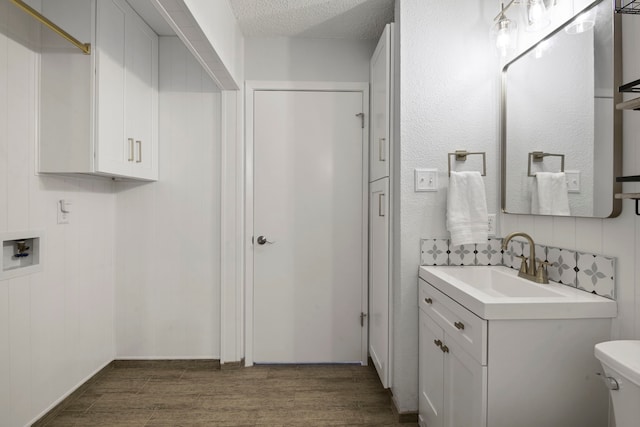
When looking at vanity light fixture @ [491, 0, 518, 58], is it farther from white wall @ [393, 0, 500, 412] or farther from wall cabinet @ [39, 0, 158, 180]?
wall cabinet @ [39, 0, 158, 180]

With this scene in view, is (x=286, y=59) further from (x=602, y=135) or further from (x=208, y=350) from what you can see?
(x=208, y=350)

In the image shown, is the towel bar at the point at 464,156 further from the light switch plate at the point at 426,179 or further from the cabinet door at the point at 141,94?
the cabinet door at the point at 141,94

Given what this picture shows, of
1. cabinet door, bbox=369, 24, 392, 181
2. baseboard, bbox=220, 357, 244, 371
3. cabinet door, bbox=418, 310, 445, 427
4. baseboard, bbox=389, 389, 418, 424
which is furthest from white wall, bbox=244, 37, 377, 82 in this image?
baseboard, bbox=389, 389, 418, 424

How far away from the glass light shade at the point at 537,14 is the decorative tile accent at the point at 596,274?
1.02m

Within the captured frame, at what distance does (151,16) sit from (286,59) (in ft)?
3.03

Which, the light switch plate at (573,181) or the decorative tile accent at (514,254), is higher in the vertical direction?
the light switch plate at (573,181)

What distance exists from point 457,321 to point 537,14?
139cm

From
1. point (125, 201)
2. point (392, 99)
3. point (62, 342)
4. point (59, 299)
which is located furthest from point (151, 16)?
point (62, 342)

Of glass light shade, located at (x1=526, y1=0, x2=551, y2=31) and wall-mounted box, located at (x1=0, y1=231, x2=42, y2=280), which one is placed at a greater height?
glass light shade, located at (x1=526, y1=0, x2=551, y2=31)

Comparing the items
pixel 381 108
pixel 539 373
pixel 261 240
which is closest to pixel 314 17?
pixel 381 108

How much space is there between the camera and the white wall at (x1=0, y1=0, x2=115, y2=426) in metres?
1.58

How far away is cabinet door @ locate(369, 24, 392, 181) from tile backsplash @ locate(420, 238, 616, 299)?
21.2 inches

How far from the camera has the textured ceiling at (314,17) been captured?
207cm

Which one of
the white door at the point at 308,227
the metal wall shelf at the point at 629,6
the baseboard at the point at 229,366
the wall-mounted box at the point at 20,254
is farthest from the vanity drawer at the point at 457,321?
the wall-mounted box at the point at 20,254
